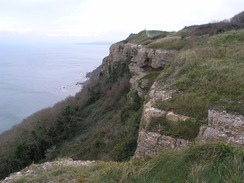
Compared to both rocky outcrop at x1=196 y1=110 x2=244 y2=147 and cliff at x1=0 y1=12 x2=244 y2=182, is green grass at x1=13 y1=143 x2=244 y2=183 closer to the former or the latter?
cliff at x1=0 y1=12 x2=244 y2=182

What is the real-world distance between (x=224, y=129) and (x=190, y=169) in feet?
9.90

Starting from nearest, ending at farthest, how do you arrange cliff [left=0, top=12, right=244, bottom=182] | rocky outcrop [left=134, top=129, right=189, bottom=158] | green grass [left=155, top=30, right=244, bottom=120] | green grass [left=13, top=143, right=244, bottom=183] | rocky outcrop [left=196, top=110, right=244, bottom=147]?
green grass [left=13, top=143, right=244, bottom=183] → cliff [left=0, top=12, right=244, bottom=182] → rocky outcrop [left=196, top=110, right=244, bottom=147] → rocky outcrop [left=134, top=129, right=189, bottom=158] → green grass [left=155, top=30, right=244, bottom=120]

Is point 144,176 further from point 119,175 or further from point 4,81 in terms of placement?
point 4,81

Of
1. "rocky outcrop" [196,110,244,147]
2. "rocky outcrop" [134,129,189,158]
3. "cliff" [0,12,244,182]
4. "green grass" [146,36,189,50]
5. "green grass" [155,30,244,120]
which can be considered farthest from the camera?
"green grass" [146,36,189,50]

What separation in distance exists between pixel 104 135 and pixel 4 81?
61796 mm

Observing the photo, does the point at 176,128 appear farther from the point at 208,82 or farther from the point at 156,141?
the point at 208,82

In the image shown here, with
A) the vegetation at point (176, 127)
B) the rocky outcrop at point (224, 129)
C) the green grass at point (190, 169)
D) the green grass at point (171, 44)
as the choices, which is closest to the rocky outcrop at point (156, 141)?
the vegetation at point (176, 127)

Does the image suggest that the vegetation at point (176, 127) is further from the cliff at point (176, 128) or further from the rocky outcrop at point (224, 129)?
the rocky outcrop at point (224, 129)

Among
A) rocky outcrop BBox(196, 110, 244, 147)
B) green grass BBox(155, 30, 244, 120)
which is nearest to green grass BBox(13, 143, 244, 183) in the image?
rocky outcrop BBox(196, 110, 244, 147)

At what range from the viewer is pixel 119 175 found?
4117 millimetres

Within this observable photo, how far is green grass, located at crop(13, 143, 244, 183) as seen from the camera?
3.30 m

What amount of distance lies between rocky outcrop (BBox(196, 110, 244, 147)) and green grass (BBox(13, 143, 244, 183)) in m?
2.19

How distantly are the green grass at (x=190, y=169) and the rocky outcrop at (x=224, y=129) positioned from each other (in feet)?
7.18

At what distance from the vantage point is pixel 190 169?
3.54 m
